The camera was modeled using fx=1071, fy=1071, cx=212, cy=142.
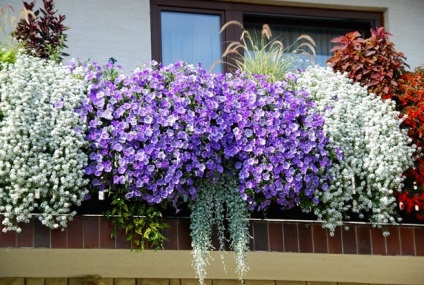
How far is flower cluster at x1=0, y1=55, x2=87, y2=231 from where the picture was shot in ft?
28.6

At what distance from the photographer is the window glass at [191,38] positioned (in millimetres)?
11883

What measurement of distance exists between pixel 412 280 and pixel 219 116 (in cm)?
A: 310

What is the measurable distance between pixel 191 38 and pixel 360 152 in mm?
2926

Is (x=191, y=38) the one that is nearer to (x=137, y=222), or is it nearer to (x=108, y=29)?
(x=108, y=29)

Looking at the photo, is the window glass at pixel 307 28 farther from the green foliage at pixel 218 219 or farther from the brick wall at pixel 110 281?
the green foliage at pixel 218 219

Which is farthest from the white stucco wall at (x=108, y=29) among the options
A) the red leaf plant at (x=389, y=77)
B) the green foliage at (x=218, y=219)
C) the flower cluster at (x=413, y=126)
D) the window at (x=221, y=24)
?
the flower cluster at (x=413, y=126)

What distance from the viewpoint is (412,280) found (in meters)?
11.1

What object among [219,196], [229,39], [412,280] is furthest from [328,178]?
[229,39]

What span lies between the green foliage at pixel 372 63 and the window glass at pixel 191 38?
184 cm

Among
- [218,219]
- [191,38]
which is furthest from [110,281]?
[191,38]

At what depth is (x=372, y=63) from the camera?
414 inches

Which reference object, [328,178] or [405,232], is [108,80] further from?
[405,232]

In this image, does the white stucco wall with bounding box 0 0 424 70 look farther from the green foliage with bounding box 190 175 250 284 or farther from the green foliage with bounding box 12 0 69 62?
the green foliage with bounding box 190 175 250 284

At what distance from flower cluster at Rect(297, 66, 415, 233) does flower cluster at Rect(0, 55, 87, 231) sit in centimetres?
228
